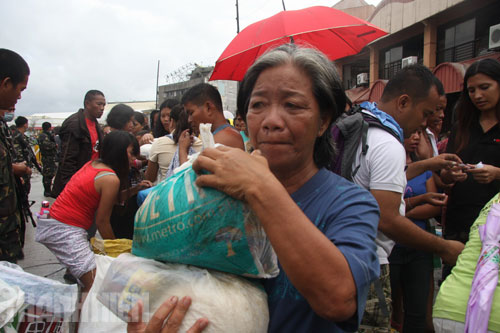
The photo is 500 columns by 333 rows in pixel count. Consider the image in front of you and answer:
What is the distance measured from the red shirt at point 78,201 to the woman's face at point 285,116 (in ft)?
8.39

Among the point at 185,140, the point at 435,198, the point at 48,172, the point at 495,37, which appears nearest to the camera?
the point at 435,198

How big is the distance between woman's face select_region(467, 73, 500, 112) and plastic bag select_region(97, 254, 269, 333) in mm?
2819

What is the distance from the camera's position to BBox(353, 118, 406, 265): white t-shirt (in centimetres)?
188

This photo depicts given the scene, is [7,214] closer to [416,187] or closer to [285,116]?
[285,116]

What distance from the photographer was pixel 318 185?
1.21 metres

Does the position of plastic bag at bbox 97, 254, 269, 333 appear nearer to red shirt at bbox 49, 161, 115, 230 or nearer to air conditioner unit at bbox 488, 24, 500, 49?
red shirt at bbox 49, 161, 115, 230

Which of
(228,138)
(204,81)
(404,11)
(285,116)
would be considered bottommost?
(228,138)

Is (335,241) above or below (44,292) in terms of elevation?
above

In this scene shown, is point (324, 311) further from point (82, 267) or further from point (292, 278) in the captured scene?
A: point (82, 267)

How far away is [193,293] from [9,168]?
108 inches

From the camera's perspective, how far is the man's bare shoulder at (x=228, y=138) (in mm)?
3211

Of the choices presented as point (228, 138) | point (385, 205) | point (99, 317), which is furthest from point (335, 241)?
point (228, 138)

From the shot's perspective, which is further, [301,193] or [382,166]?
[382,166]

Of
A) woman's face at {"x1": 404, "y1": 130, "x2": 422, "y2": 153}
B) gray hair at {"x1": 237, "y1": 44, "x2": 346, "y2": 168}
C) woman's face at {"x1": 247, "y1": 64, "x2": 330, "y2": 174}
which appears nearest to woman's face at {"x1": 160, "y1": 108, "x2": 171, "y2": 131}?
woman's face at {"x1": 404, "y1": 130, "x2": 422, "y2": 153}
